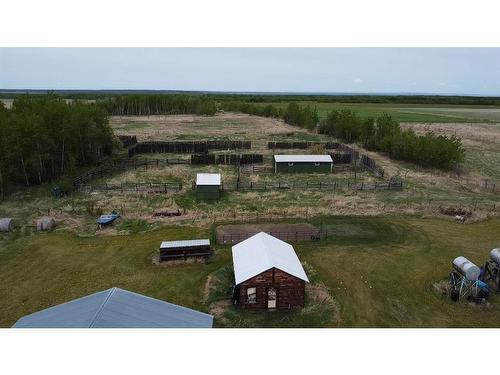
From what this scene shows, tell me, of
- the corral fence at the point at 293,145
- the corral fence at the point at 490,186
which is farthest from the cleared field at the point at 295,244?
the corral fence at the point at 293,145

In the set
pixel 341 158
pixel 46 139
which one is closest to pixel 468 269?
pixel 341 158

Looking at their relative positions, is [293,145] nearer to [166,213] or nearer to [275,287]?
[166,213]

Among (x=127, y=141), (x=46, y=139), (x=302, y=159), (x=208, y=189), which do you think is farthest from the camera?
(x=127, y=141)

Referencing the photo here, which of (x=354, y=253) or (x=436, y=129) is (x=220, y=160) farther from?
(x=436, y=129)

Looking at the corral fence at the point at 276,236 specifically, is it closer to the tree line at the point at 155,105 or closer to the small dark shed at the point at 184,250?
the small dark shed at the point at 184,250

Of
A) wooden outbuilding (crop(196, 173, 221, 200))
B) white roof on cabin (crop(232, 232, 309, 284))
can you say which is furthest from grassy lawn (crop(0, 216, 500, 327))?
wooden outbuilding (crop(196, 173, 221, 200))

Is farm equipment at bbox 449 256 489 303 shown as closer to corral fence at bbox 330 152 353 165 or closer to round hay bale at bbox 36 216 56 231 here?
round hay bale at bbox 36 216 56 231

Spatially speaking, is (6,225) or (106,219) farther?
(106,219)
